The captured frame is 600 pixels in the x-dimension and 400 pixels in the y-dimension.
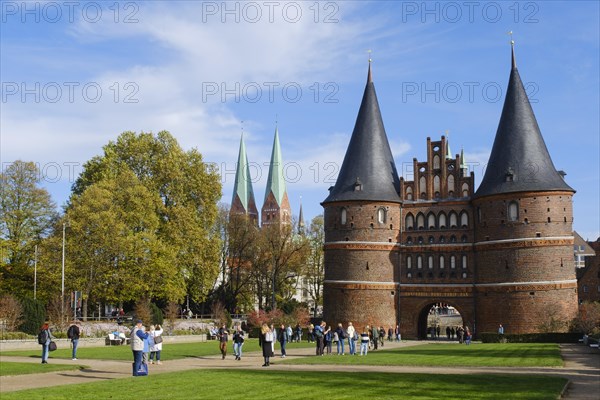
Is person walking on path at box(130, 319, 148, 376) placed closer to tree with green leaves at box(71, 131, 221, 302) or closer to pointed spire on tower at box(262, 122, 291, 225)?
tree with green leaves at box(71, 131, 221, 302)

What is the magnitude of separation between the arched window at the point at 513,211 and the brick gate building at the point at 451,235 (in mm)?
77

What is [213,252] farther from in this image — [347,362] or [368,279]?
[347,362]

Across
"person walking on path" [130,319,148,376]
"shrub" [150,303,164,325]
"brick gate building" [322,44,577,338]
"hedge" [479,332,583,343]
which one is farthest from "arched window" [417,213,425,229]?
"person walking on path" [130,319,148,376]

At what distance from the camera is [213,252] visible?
62.2 meters

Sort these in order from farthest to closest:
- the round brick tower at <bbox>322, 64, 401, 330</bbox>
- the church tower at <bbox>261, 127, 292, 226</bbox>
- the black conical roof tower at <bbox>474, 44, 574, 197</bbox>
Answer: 1. the church tower at <bbox>261, 127, 292, 226</bbox>
2. the round brick tower at <bbox>322, 64, 401, 330</bbox>
3. the black conical roof tower at <bbox>474, 44, 574, 197</bbox>

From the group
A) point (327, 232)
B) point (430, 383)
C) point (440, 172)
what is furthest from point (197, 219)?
point (430, 383)

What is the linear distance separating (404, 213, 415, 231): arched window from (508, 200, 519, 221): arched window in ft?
28.5

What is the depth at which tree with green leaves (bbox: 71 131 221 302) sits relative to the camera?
60.0 m

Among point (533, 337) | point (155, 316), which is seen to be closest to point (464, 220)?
point (533, 337)

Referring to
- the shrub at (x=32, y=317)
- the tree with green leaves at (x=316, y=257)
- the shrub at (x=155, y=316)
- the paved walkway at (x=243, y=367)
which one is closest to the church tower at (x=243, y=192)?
the tree with green leaves at (x=316, y=257)

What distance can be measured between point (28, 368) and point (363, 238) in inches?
1494

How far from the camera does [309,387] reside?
17.7 meters

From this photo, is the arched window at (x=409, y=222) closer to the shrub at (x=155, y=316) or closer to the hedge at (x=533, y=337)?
the hedge at (x=533, y=337)

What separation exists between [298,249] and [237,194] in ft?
190
